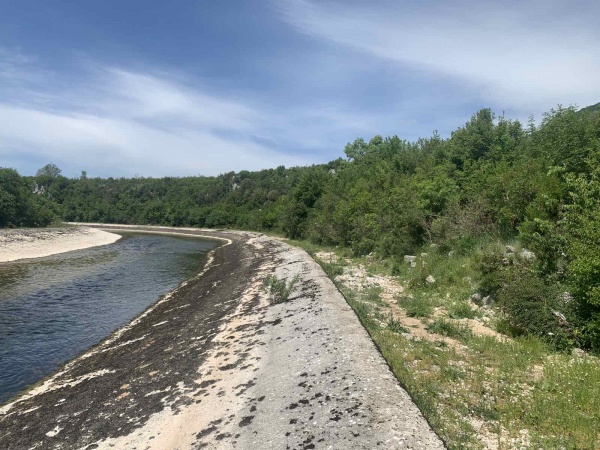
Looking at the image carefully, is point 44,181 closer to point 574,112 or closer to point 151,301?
point 151,301

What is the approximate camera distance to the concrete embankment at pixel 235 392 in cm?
622

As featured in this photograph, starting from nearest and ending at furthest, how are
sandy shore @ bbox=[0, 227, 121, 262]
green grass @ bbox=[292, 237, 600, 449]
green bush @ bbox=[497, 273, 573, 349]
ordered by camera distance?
green grass @ bbox=[292, 237, 600, 449] → green bush @ bbox=[497, 273, 573, 349] → sandy shore @ bbox=[0, 227, 121, 262]

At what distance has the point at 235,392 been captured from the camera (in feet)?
28.1

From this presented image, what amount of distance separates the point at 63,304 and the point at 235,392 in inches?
709

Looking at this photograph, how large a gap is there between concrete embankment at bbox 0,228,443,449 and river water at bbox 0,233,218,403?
1495mm

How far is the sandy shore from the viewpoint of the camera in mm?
43006

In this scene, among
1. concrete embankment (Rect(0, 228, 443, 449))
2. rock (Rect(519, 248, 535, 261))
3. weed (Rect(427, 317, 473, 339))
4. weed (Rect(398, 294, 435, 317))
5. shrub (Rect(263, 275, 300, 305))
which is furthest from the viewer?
shrub (Rect(263, 275, 300, 305))

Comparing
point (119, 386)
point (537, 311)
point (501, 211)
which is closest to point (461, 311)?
point (537, 311)

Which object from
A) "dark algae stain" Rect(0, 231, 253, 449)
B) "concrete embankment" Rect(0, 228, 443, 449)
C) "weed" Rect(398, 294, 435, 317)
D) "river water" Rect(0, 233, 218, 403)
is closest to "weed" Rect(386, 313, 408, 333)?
"concrete embankment" Rect(0, 228, 443, 449)

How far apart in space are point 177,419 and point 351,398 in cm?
403

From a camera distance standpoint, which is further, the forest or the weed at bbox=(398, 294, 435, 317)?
the weed at bbox=(398, 294, 435, 317)

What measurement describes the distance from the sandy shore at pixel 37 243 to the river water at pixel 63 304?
5231 mm

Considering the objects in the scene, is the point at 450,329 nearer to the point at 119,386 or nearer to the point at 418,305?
the point at 418,305

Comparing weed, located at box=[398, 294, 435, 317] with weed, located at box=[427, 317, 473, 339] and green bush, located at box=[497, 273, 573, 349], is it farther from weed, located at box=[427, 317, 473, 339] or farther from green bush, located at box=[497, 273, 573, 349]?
green bush, located at box=[497, 273, 573, 349]
